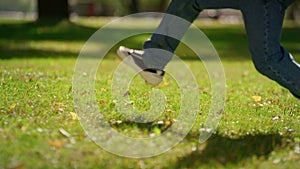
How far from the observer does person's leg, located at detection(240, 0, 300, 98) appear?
206 inches

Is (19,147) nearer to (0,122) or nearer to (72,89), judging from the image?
(0,122)

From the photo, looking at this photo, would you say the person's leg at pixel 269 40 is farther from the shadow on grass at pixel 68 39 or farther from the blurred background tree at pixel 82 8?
the blurred background tree at pixel 82 8

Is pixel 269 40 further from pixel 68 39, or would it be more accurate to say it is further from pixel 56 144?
pixel 68 39

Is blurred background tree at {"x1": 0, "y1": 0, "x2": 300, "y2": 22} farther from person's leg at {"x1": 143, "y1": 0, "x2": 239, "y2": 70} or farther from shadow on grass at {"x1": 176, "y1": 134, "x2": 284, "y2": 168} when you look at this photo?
shadow on grass at {"x1": 176, "y1": 134, "x2": 284, "y2": 168}

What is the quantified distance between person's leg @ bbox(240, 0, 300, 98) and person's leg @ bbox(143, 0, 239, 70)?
0.54 metres

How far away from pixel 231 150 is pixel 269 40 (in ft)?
3.74

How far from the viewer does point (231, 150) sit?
4535 mm

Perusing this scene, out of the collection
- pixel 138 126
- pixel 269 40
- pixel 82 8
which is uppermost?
pixel 269 40

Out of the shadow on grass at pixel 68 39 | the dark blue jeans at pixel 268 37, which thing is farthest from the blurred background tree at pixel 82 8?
the dark blue jeans at pixel 268 37

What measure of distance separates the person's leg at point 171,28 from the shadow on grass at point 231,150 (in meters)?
1.37

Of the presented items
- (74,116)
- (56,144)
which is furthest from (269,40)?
(56,144)

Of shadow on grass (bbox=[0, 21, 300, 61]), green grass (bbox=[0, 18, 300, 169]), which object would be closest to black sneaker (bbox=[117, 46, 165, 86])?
green grass (bbox=[0, 18, 300, 169])

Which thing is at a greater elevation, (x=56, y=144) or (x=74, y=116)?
(x=56, y=144)

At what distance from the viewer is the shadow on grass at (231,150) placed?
4277mm
